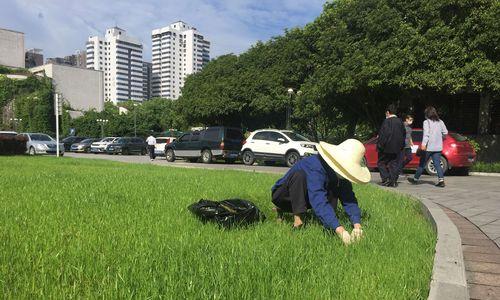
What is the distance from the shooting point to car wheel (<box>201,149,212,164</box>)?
76.0 ft

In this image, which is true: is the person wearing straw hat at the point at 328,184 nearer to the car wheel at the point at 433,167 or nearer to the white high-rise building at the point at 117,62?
the car wheel at the point at 433,167

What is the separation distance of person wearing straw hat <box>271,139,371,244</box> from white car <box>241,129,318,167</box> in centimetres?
1455

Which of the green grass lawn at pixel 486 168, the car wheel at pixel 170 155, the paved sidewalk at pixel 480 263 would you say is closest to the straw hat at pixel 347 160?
the paved sidewalk at pixel 480 263

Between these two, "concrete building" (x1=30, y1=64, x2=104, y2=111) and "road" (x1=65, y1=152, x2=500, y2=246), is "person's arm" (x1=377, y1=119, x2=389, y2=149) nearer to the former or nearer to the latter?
"road" (x1=65, y1=152, x2=500, y2=246)

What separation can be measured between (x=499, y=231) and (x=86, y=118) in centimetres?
7301

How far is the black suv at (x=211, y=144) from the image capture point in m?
22.8

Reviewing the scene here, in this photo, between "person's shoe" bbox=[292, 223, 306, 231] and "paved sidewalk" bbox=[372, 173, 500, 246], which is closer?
"person's shoe" bbox=[292, 223, 306, 231]

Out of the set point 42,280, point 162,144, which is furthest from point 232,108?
point 42,280

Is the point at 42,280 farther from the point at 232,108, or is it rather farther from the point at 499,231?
the point at 232,108

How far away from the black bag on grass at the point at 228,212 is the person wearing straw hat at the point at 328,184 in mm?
424

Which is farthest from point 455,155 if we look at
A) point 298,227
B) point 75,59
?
point 75,59

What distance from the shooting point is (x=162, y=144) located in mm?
31922

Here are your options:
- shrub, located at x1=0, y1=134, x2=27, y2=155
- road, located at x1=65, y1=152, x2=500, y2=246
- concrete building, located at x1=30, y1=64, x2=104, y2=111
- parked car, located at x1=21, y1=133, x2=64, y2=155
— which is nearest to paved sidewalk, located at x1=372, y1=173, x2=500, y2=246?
road, located at x1=65, y1=152, x2=500, y2=246

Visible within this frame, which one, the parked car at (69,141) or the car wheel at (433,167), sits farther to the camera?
the parked car at (69,141)
